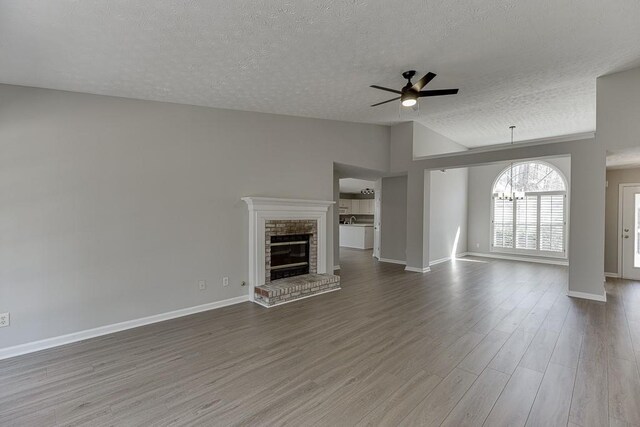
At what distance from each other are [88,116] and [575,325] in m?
6.14

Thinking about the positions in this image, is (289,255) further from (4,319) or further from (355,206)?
(355,206)

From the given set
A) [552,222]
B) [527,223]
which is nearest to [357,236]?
[527,223]

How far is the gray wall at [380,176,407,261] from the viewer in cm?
752

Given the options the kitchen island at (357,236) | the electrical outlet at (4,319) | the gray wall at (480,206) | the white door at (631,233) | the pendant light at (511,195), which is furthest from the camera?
the kitchen island at (357,236)

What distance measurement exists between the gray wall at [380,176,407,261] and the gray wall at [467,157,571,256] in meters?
3.17

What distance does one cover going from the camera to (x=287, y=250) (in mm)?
5129

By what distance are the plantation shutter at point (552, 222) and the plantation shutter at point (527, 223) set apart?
0.14m

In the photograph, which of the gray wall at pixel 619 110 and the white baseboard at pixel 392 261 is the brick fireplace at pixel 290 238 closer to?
the white baseboard at pixel 392 261

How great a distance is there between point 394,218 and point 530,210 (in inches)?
158

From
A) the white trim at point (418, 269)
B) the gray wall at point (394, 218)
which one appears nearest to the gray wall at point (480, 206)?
the gray wall at point (394, 218)

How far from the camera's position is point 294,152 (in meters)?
5.04

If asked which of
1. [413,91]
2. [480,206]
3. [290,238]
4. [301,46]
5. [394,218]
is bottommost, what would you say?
[290,238]

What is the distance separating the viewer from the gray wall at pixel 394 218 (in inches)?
296

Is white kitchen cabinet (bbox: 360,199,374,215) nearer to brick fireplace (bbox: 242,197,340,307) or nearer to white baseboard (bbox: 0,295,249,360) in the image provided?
brick fireplace (bbox: 242,197,340,307)
